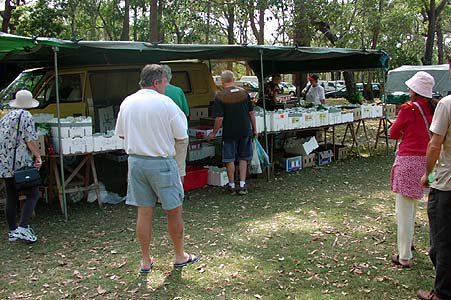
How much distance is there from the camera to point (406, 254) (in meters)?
4.54

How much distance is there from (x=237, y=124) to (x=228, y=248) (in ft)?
8.53

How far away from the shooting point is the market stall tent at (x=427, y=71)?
17.6 m

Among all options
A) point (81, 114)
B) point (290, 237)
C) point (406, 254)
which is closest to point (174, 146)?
point (290, 237)

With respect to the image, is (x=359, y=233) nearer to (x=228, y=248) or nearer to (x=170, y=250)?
(x=228, y=248)

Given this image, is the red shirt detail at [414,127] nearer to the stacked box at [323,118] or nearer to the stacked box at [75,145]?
the stacked box at [75,145]

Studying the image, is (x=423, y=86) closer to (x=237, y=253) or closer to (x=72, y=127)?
(x=237, y=253)

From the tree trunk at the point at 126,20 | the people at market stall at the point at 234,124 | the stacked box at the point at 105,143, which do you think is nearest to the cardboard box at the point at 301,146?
the people at market stall at the point at 234,124

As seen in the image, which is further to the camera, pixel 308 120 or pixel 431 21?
pixel 431 21

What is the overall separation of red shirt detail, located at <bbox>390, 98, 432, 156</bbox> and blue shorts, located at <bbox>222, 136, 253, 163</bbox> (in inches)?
132

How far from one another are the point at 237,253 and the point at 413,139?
2004 mm

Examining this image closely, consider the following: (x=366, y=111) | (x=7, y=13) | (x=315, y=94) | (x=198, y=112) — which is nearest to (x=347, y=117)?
(x=366, y=111)

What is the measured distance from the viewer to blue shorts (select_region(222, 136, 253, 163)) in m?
7.43

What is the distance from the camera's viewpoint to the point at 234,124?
7348mm

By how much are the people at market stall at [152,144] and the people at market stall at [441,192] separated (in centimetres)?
193
